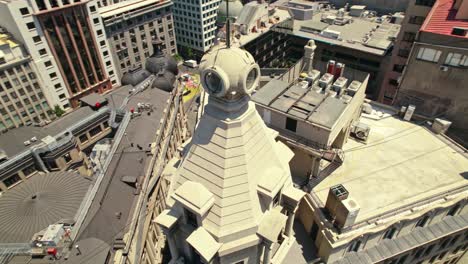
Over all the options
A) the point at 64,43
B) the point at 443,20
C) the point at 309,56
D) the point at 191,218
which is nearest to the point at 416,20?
the point at 443,20

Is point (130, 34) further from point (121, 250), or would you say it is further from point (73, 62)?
point (121, 250)

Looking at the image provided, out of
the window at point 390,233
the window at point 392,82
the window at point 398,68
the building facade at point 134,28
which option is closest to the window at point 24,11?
the building facade at point 134,28

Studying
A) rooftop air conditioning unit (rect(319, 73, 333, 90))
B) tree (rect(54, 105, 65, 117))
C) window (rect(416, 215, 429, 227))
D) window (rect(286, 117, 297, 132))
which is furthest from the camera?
tree (rect(54, 105, 65, 117))

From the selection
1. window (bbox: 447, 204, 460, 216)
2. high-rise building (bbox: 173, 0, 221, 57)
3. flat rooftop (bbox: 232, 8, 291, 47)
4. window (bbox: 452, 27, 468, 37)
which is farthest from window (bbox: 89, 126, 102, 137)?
window (bbox: 452, 27, 468, 37)

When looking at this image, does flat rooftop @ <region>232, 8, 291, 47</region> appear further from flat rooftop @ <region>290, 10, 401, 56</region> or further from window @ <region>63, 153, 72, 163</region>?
window @ <region>63, 153, 72, 163</region>

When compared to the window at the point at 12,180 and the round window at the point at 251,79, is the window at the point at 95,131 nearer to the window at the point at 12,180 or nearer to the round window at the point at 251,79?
the window at the point at 12,180

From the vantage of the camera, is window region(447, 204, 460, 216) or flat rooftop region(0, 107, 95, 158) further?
flat rooftop region(0, 107, 95, 158)
